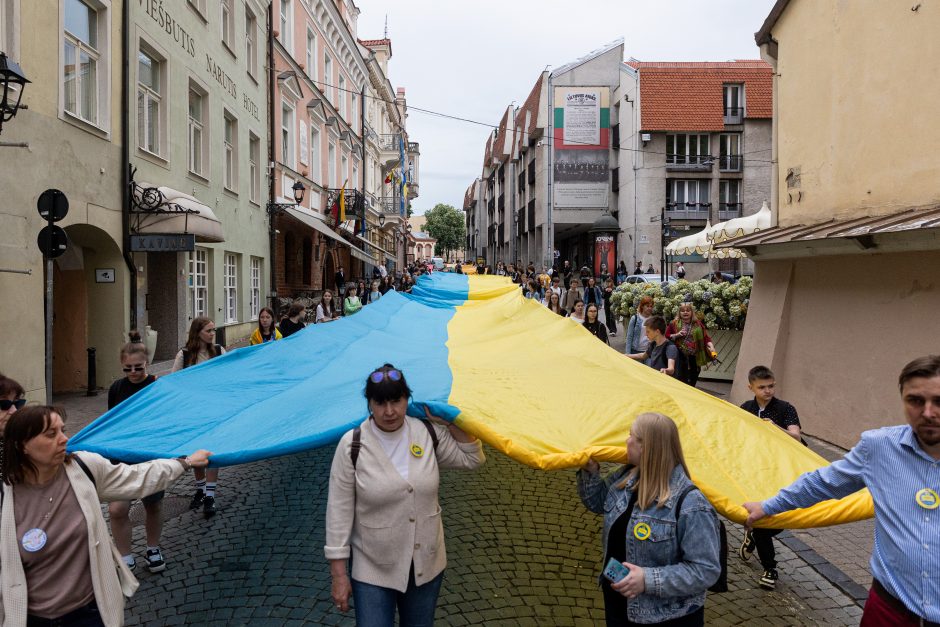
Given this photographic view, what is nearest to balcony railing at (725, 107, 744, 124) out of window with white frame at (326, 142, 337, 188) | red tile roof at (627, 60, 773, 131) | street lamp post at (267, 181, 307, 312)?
red tile roof at (627, 60, 773, 131)

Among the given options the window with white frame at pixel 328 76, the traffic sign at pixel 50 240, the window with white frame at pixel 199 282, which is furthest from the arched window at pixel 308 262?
the traffic sign at pixel 50 240

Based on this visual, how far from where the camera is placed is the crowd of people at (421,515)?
2576mm

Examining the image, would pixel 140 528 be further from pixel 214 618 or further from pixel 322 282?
pixel 322 282

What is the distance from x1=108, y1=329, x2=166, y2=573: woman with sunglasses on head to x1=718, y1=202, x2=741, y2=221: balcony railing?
38.0 metres

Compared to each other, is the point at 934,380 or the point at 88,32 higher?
the point at 88,32

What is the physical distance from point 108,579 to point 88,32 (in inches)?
421

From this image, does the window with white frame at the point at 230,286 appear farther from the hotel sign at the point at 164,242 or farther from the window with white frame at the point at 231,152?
the hotel sign at the point at 164,242

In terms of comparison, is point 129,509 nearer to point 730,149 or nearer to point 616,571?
point 616,571

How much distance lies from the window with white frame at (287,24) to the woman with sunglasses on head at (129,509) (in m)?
19.3

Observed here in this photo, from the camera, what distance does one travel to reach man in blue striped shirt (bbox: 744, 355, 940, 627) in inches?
97.4

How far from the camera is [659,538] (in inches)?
110

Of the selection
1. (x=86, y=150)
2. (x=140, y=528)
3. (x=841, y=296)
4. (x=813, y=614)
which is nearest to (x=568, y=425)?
(x=813, y=614)

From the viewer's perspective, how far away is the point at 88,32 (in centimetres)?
1063

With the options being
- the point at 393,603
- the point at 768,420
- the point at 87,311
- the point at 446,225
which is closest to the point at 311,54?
the point at 87,311
